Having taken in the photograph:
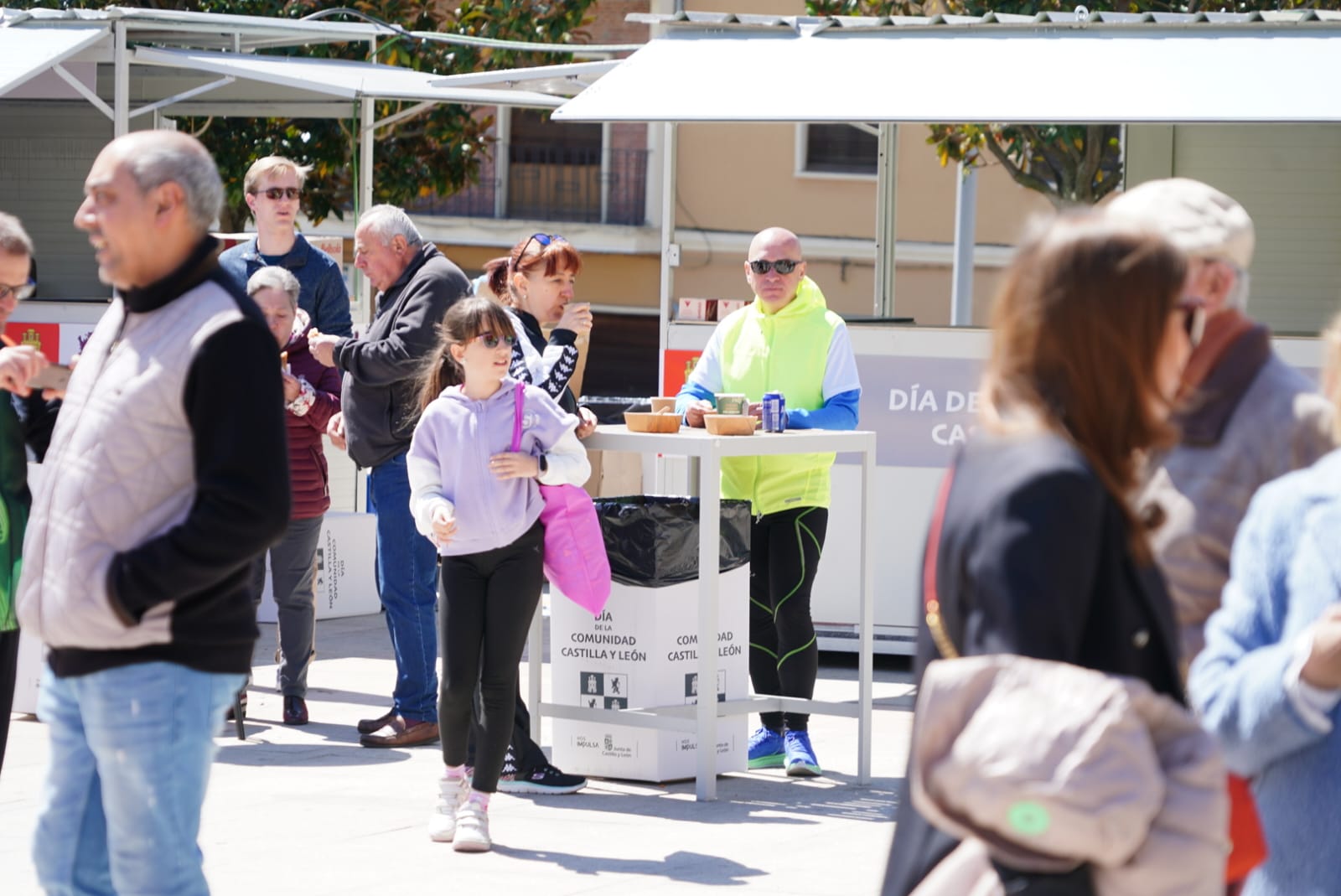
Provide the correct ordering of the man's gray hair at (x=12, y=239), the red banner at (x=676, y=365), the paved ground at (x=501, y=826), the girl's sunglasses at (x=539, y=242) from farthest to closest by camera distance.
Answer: the red banner at (x=676, y=365) < the girl's sunglasses at (x=539, y=242) < the paved ground at (x=501, y=826) < the man's gray hair at (x=12, y=239)

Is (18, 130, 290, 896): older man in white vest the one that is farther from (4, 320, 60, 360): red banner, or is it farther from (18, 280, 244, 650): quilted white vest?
(4, 320, 60, 360): red banner

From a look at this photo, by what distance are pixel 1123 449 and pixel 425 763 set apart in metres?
5.05

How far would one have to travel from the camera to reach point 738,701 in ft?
21.8

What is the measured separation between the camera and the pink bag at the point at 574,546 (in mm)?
6102

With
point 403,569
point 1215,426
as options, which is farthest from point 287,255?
point 1215,426

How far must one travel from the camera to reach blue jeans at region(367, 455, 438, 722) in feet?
23.4

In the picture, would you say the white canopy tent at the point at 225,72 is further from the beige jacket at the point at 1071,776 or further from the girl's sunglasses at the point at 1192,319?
the beige jacket at the point at 1071,776

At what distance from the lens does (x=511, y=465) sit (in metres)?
5.82

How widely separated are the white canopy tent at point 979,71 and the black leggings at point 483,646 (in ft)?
10.4

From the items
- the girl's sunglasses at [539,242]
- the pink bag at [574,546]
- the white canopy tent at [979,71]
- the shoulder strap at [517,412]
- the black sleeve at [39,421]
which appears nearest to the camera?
the black sleeve at [39,421]

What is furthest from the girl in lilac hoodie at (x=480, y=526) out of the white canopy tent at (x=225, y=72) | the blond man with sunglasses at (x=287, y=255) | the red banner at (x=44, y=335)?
the red banner at (x=44, y=335)

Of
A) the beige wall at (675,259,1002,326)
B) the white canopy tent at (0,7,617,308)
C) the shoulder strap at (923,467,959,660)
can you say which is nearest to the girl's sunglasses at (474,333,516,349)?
the shoulder strap at (923,467,959,660)

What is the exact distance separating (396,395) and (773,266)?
1.40 meters

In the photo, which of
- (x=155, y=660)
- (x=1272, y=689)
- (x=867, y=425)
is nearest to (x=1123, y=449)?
(x=1272, y=689)
